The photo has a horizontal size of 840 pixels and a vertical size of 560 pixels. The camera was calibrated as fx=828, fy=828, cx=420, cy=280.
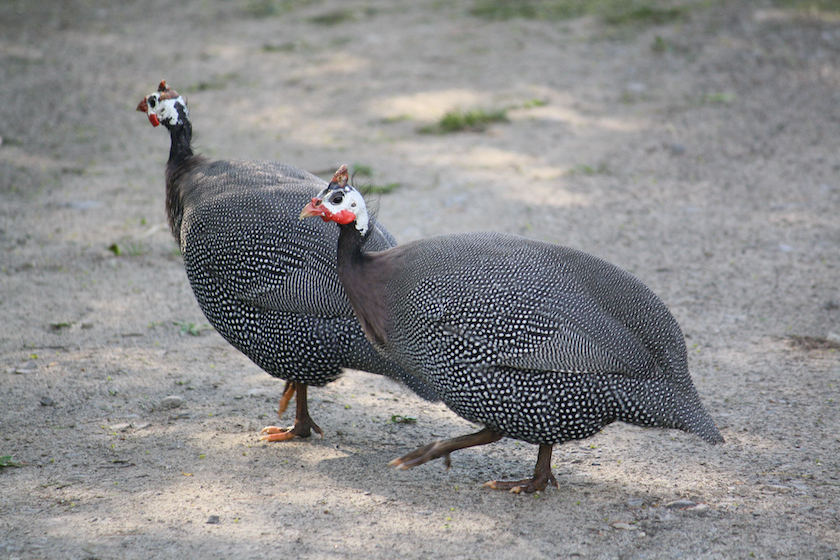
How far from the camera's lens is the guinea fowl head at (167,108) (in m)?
4.06

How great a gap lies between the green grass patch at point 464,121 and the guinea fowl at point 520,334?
4.25 meters

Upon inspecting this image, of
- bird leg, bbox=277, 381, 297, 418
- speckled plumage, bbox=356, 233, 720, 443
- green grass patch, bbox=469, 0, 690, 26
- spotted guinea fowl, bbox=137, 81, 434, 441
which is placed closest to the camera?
speckled plumage, bbox=356, 233, 720, 443

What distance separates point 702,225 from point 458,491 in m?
3.27

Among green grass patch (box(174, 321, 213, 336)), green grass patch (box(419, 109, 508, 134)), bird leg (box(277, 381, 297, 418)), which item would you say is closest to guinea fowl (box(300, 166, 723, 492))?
bird leg (box(277, 381, 297, 418))

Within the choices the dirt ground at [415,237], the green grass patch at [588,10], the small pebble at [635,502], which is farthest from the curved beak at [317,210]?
the green grass patch at [588,10]

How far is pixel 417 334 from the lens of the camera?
304 centimetres

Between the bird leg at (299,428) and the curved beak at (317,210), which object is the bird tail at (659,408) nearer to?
the curved beak at (317,210)

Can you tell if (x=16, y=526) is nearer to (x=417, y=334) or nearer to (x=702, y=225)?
(x=417, y=334)

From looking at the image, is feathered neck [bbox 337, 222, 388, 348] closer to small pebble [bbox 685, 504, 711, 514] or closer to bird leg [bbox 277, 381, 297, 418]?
bird leg [bbox 277, 381, 297, 418]

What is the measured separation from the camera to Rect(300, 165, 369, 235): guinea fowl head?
3.07 m

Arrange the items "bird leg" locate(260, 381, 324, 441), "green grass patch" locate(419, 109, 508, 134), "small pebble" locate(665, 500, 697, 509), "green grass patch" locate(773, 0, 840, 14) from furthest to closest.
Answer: "green grass patch" locate(773, 0, 840, 14) < "green grass patch" locate(419, 109, 508, 134) < "bird leg" locate(260, 381, 324, 441) < "small pebble" locate(665, 500, 697, 509)

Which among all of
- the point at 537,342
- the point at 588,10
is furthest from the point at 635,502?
the point at 588,10

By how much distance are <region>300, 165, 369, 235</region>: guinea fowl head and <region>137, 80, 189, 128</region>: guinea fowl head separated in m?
1.35

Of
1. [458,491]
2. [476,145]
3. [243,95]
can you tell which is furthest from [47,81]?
[458,491]
